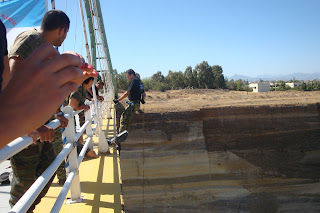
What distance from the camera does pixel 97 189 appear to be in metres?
3.19

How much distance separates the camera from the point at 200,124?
12.9ft

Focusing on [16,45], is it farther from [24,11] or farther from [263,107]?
[263,107]

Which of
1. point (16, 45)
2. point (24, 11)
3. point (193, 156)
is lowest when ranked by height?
point (193, 156)

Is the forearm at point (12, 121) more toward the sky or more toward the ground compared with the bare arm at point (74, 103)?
more toward the sky

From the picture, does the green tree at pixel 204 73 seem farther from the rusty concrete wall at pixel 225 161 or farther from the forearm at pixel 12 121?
the forearm at pixel 12 121

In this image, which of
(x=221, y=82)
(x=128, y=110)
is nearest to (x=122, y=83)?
(x=221, y=82)

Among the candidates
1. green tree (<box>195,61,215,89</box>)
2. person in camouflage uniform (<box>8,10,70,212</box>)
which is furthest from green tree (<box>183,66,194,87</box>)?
person in camouflage uniform (<box>8,10,70,212</box>)

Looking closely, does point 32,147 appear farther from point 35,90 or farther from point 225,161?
point 225,161

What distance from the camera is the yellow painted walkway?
2686mm

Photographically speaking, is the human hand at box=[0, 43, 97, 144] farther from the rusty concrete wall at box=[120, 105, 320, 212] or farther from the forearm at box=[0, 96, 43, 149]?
the rusty concrete wall at box=[120, 105, 320, 212]

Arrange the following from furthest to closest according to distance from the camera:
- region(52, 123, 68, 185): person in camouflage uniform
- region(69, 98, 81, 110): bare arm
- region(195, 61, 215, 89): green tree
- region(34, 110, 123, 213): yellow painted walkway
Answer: region(195, 61, 215, 89): green tree
region(69, 98, 81, 110): bare arm
region(52, 123, 68, 185): person in camouflage uniform
region(34, 110, 123, 213): yellow painted walkway

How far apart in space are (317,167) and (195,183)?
6.66 feet

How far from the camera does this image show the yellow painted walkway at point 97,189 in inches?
106

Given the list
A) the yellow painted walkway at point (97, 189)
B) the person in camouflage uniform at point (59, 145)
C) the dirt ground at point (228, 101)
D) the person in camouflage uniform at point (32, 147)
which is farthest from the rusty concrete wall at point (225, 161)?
the person in camouflage uniform at point (32, 147)
